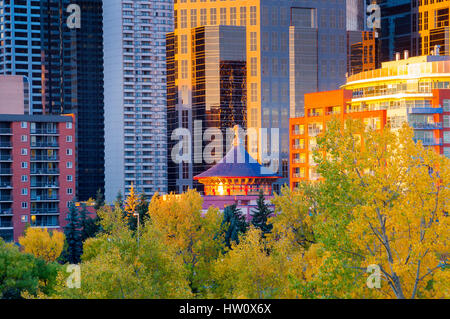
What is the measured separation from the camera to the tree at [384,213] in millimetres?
39406

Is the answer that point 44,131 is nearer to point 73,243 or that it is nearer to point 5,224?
point 5,224

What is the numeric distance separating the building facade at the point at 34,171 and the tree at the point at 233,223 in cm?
3332

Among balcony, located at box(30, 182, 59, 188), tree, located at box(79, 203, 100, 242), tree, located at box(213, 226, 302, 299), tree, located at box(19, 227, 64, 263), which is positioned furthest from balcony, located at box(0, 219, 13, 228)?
tree, located at box(213, 226, 302, 299)

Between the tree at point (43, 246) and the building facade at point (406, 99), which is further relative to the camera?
the building facade at point (406, 99)

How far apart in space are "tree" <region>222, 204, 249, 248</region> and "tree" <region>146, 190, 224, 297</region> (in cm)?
786

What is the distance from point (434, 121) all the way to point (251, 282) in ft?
258

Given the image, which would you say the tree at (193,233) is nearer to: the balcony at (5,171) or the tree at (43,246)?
the tree at (43,246)

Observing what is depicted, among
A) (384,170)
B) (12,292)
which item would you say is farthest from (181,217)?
(384,170)

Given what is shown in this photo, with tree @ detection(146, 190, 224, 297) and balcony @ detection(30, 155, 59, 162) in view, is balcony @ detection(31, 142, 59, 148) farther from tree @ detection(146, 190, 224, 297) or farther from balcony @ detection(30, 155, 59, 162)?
tree @ detection(146, 190, 224, 297)

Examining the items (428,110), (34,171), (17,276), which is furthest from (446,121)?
(17,276)

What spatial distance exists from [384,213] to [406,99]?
91308 millimetres

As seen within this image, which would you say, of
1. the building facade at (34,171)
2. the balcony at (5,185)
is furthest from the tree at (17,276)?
the balcony at (5,185)

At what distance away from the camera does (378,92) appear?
134 m
